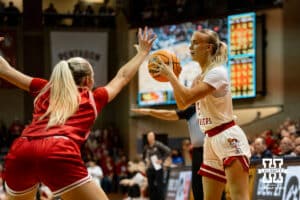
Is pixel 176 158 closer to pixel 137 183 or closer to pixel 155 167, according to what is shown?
pixel 137 183

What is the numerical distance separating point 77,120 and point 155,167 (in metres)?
11.6

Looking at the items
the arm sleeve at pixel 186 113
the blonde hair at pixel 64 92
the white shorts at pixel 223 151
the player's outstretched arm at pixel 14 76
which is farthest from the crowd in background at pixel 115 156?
the blonde hair at pixel 64 92

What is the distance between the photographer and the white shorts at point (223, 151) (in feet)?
20.8

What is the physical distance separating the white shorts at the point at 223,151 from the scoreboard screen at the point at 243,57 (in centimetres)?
1502

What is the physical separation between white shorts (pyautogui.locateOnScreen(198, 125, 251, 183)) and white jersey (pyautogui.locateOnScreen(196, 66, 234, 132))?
118 mm

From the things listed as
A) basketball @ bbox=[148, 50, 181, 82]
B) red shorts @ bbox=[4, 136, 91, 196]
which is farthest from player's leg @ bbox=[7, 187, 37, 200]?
basketball @ bbox=[148, 50, 181, 82]

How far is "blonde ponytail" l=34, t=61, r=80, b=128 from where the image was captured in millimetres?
4938

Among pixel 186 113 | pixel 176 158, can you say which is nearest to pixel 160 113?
pixel 186 113

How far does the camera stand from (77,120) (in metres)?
4.99

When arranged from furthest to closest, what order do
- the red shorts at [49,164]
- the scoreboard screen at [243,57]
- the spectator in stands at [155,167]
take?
the scoreboard screen at [243,57] < the spectator in stands at [155,167] < the red shorts at [49,164]

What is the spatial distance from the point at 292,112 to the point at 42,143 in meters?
17.2

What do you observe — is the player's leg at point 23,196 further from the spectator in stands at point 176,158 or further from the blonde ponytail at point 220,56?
the spectator in stands at point 176,158

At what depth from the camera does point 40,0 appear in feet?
97.5

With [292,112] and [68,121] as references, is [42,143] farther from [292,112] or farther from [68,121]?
[292,112]
